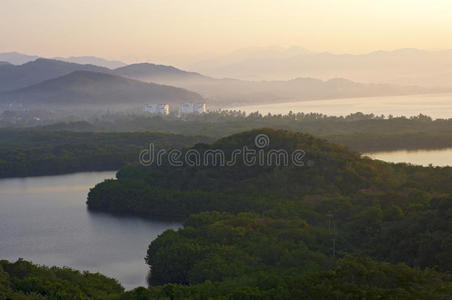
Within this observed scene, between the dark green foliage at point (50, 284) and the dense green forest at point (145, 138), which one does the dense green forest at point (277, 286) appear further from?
the dense green forest at point (145, 138)

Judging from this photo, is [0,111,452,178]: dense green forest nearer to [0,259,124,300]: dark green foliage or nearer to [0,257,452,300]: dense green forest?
[0,259,124,300]: dark green foliage

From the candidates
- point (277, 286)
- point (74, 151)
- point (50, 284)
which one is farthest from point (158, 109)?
point (277, 286)

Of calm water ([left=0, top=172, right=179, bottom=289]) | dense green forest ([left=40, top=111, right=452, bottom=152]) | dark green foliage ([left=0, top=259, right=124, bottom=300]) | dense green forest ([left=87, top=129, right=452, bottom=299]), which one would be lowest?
calm water ([left=0, top=172, right=179, bottom=289])

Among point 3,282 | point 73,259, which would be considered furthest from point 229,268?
point 73,259

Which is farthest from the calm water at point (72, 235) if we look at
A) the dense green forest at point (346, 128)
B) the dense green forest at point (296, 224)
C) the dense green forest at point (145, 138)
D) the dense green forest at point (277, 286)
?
the dense green forest at point (346, 128)

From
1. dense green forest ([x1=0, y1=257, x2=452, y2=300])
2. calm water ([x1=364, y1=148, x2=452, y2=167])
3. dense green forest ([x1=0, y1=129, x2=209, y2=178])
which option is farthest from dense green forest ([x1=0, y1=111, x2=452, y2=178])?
dense green forest ([x1=0, y1=257, x2=452, y2=300])

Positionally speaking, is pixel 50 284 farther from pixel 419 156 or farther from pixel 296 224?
pixel 419 156
